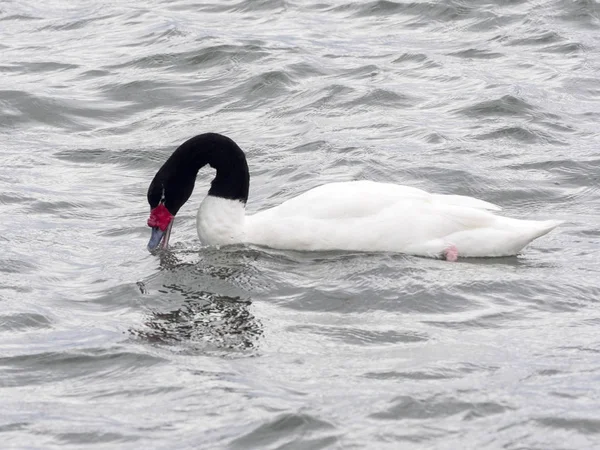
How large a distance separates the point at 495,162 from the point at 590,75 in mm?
3415

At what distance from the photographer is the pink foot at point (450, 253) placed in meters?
9.36

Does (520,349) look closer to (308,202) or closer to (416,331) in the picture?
(416,331)

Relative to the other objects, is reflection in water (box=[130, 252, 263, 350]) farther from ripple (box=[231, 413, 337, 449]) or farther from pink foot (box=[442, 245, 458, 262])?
pink foot (box=[442, 245, 458, 262])

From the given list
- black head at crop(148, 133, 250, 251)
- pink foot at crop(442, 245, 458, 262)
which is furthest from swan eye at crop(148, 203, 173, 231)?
pink foot at crop(442, 245, 458, 262)

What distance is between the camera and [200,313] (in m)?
8.27

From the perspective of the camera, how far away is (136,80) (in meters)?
15.4

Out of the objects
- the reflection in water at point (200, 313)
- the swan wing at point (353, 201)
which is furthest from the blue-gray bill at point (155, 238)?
the swan wing at point (353, 201)

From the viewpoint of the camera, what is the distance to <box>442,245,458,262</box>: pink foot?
9359 millimetres

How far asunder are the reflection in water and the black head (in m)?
0.40

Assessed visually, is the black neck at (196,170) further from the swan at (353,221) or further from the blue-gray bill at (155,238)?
the blue-gray bill at (155,238)

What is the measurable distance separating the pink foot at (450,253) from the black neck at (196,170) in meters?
1.52

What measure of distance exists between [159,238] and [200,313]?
1.54 metres

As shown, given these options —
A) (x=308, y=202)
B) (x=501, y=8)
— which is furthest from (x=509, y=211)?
(x=501, y=8)

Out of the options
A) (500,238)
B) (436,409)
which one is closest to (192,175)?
(500,238)
